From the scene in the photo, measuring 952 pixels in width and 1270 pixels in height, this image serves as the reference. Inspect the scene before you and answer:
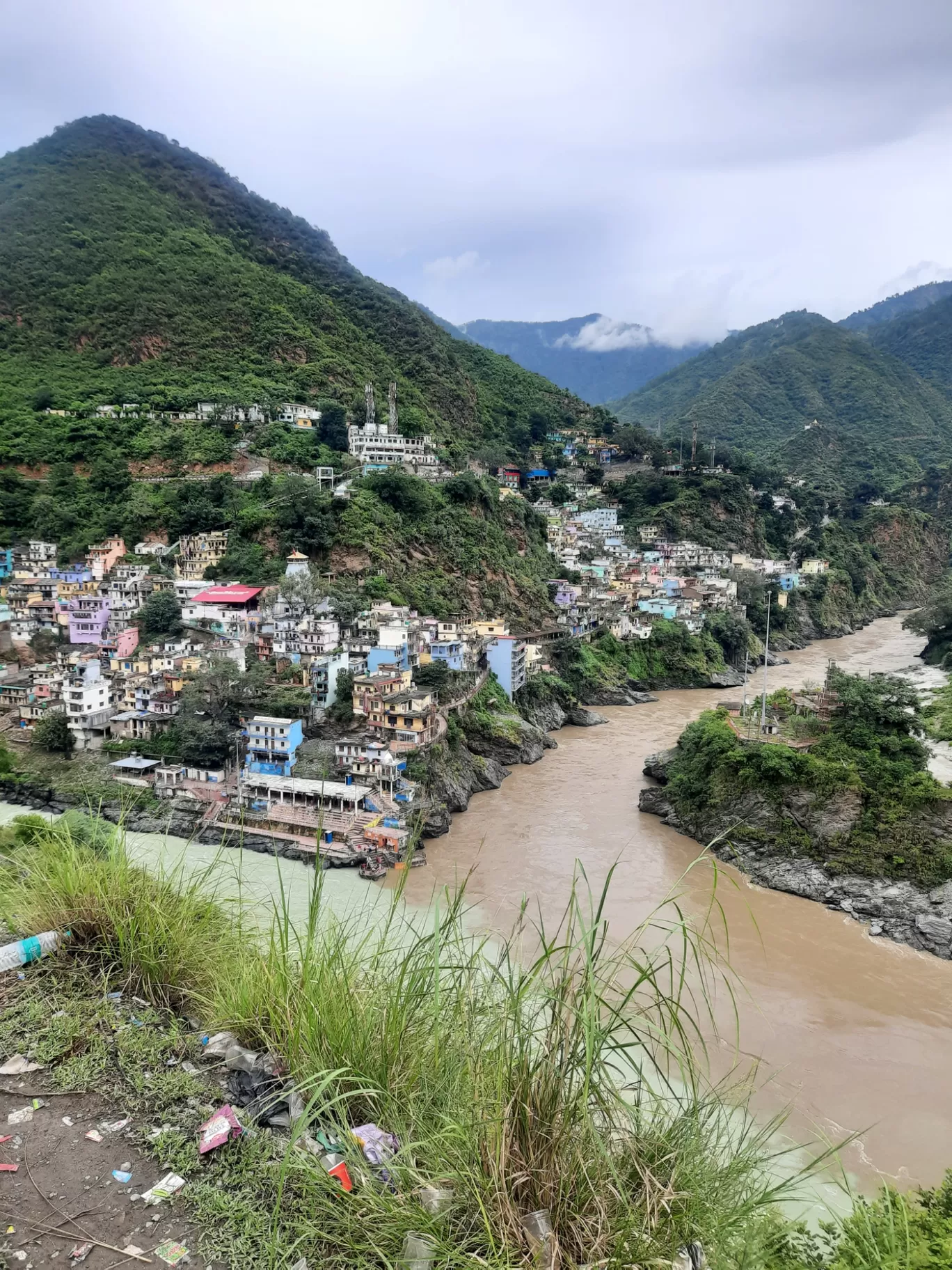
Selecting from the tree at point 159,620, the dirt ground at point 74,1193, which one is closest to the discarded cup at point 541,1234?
the dirt ground at point 74,1193

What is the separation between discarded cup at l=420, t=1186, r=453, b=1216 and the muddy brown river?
1.32m

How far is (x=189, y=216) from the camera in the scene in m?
40.6

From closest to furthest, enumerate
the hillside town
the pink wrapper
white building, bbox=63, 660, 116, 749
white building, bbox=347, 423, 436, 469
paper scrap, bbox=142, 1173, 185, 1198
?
1. paper scrap, bbox=142, 1173, 185, 1198
2. the pink wrapper
3. the hillside town
4. white building, bbox=63, 660, 116, 749
5. white building, bbox=347, 423, 436, 469

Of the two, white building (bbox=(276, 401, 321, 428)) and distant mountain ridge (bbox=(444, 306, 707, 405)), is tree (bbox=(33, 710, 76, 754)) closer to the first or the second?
white building (bbox=(276, 401, 321, 428))

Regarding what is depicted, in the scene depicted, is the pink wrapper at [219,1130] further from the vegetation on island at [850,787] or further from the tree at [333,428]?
the tree at [333,428]

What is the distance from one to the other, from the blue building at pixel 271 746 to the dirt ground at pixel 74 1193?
12343 millimetres

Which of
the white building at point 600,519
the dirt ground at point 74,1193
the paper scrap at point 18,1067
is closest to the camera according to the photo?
the dirt ground at point 74,1193

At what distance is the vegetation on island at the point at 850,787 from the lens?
1109cm

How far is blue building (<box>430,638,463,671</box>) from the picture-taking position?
17328mm

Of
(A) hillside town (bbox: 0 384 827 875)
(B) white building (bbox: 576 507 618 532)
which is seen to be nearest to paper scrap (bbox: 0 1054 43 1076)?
(A) hillside town (bbox: 0 384 827 875)

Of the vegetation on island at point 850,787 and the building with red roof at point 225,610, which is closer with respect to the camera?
the vegetation on island at point 850,787

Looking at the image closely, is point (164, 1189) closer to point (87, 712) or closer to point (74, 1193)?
point (74, 1193)

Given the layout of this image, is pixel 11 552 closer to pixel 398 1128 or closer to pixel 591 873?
pixel 591 873

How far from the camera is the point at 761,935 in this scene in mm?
4121
